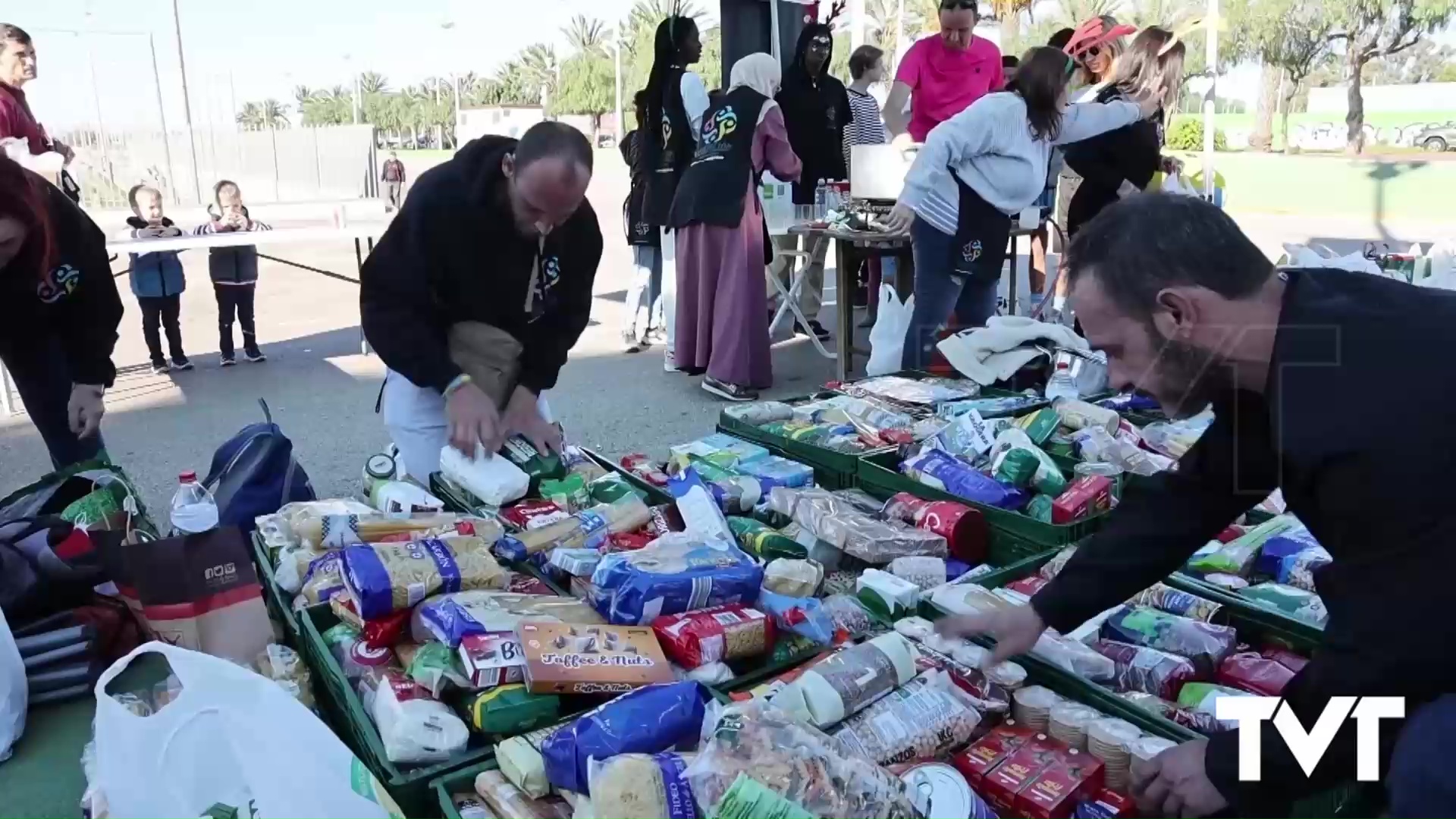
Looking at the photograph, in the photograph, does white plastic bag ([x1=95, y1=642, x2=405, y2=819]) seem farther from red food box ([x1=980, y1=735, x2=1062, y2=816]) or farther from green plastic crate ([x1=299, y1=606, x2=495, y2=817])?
red food box ([x1=980, y1=735, x2=1062, y2=816])

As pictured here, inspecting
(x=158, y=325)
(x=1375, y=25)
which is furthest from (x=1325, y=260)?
(x=1375, y=25)

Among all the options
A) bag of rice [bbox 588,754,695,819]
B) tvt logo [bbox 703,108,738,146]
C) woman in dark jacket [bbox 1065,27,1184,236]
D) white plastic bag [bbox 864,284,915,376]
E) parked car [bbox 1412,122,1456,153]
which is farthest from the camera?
parked car [bbox 1412,122,1456,153]

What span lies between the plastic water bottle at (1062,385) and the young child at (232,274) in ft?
18.3

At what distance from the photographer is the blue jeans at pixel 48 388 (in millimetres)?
2881

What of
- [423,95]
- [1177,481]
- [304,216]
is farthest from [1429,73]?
[1177,481]

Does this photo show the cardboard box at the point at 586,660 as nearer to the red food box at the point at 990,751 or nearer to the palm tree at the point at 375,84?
the red food box at the point at 990,751

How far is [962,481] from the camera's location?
263cm

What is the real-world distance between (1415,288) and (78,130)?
530 inches

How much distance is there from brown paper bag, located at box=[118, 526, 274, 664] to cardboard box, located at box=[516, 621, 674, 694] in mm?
800

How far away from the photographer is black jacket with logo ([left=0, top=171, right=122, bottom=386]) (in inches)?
108

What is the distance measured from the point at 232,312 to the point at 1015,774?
22.3ft

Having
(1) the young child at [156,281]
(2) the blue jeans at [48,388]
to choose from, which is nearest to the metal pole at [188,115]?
(1) the young child at [156,281]

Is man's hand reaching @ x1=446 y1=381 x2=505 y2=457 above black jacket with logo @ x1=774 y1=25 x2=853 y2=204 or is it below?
below

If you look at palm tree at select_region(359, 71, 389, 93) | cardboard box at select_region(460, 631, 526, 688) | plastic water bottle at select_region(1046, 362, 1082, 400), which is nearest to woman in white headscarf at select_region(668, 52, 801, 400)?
plastic water bottle at select_region(1046, 362, 1082, 400)
